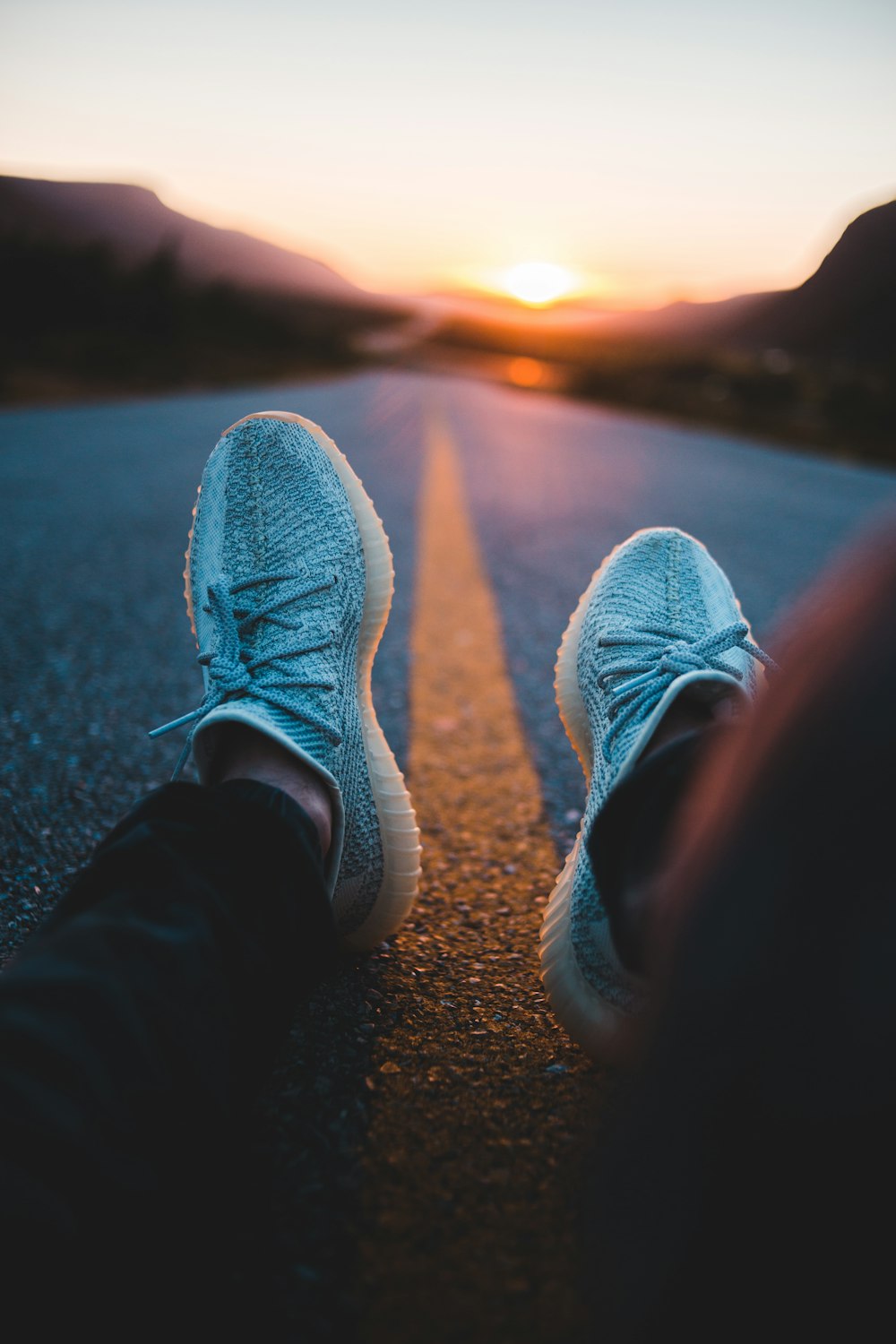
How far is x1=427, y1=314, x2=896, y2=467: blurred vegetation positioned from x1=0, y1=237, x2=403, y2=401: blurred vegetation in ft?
21.0

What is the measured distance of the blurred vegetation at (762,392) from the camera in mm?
9352

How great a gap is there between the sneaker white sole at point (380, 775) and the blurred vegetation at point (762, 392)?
5.62 m

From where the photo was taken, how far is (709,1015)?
0.45 metres

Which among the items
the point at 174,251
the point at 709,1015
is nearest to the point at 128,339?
the point at 174,251

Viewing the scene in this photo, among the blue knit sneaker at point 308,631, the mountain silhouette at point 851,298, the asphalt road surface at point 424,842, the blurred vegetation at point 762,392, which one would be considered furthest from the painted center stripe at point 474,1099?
the blurred vegetation at point 762,392

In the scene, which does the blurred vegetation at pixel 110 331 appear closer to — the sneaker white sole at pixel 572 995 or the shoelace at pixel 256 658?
the shoelace at pixel 256 658

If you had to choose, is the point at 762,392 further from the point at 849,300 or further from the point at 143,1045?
the point at 143,1045

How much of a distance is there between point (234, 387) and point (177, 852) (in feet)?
34.5

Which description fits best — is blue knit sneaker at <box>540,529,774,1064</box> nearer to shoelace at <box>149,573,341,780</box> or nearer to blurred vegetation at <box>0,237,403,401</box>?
shoelace at <box>149,573,341,780</box>

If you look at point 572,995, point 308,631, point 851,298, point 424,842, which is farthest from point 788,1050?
point 851,298

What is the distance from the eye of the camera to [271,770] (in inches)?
37.4

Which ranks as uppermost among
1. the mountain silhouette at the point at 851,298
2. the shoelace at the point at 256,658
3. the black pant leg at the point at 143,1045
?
the mountain silhouette at the point at 851,298

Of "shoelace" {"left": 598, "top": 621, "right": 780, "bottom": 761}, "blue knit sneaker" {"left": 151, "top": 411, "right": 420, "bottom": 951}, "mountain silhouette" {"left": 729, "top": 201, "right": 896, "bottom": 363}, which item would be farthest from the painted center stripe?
"mountain silhouette" {"left": 729, "top": 201, "right": 896, "bottom": 363}

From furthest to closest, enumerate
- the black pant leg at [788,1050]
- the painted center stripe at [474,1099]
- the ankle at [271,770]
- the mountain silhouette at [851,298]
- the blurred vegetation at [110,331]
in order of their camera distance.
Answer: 1. the blurred vegetation at [110,331]
2. the mountain silhouette at [851,298]
3. the ankle at [271,770]
4. the painted center stripe at [474,1099]
5. the black pant leg at [788,1050]
